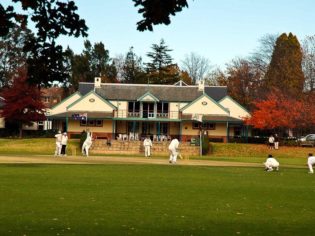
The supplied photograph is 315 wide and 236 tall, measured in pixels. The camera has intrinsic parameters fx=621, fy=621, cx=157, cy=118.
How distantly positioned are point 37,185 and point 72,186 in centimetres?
114

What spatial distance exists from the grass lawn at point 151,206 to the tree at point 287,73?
50.5 m

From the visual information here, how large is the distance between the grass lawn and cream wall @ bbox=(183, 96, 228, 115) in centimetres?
4729

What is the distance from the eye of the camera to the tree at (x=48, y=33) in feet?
29.2

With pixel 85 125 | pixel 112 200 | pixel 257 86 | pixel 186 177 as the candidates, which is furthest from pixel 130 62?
pixel 112 200

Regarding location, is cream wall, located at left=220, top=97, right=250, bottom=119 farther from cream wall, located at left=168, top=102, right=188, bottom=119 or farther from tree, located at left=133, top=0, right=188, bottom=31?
tree, located at left=133, top=0, right=188, bottom=31

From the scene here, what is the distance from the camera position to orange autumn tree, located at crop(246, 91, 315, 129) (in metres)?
63.5

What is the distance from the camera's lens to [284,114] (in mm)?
64062

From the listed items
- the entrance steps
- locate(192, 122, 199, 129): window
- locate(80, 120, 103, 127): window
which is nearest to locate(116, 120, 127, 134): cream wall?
locate(80, 120, 103, 127): window

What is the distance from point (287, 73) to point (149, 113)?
1776 centimetres

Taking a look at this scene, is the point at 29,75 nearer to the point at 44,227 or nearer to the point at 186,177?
the point at 44,227

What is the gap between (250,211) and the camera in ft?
49.6

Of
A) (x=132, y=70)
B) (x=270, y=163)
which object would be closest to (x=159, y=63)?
(x=132, y=70)

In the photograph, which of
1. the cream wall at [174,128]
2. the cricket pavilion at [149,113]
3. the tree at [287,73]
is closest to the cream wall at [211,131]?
the cricket pavilion at [149,113]

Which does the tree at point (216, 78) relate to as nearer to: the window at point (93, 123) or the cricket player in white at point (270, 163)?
the window at point (93, 123)
